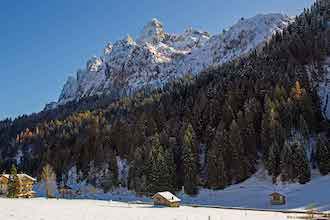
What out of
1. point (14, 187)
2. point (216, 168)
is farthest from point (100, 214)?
point (216, 168)

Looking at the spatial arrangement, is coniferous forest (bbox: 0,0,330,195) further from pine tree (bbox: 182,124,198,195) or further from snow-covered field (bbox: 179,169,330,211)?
snow-covered field (bbox: 179,169,330,211)

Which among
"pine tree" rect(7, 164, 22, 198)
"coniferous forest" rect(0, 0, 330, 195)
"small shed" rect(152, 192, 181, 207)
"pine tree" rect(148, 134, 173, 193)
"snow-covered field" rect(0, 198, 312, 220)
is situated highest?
"coniferous forest" rect(0, 0, 330, 195)

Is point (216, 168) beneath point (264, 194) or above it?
above

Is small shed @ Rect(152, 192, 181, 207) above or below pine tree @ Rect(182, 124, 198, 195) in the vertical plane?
below

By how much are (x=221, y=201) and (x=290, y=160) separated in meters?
18.1

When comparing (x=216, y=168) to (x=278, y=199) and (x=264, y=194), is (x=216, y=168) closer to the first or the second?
(x=264, y=194)

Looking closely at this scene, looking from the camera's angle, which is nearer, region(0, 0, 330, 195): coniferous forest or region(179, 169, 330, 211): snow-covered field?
region(179, 169, 330, 211): snow-covered field

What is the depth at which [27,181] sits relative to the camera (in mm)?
104562

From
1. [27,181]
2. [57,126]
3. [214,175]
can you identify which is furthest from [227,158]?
[57,126]

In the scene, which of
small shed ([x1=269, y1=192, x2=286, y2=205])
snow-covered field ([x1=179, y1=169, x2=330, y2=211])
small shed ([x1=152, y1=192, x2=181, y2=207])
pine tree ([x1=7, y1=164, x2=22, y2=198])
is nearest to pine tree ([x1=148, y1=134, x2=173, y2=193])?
snow-covered field ([x1=179, y1=169, x2=330, y2=211])

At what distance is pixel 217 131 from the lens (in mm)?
111375

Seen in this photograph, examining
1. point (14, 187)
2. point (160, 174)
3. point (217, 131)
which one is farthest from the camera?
point (217, 131)

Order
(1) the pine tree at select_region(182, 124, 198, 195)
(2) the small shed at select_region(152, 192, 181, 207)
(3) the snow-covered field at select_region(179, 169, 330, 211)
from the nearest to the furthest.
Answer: (2) the small shed at select_region(152, 192, 181, 207) < (3) the snow-covered field at select_region(179, 169, 330, 211) < (1) the pine tree at select_region(182, 124, 198, 195)

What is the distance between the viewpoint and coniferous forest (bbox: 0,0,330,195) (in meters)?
102
